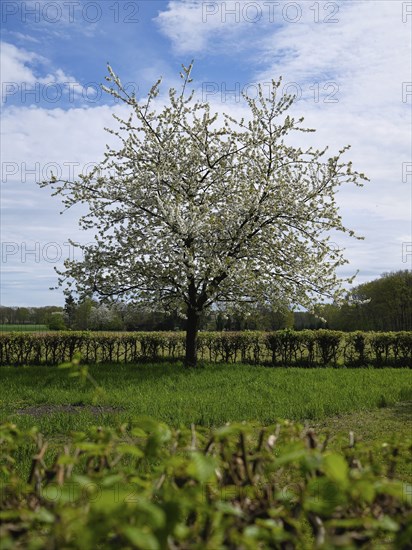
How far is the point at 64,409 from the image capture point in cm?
952

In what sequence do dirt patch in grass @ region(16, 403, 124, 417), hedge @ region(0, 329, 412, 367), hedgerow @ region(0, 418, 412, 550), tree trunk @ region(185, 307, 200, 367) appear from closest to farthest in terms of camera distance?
1. hedgerow @ region(0, 418, 412, 550)
2. dirt patch in grass @ region(16, 403, 124, 417)
3. tree trunk @ region(185, 307, 200, 367)
4. hedge @ region(0, 329, 412, 367)

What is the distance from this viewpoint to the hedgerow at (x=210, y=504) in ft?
4.76

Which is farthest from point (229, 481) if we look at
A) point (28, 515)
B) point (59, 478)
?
point (28, 515)

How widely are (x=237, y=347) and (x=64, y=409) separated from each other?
10.5m

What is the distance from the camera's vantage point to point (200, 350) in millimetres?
19469

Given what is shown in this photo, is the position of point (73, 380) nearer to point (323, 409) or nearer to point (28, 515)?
point (323, 409)

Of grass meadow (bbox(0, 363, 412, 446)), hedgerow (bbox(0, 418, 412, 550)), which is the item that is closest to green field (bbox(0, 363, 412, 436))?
grass meadow (bbox(0, 363, 412, 446))

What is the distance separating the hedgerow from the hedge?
16.9 meters

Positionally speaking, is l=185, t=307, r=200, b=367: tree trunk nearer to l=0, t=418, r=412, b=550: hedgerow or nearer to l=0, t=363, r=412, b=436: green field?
l=0, t=363, r=412, b=436: green field

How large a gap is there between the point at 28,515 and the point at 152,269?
14149 millimetres

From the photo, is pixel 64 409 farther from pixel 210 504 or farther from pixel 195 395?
pixel 210 504

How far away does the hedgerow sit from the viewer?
145cm

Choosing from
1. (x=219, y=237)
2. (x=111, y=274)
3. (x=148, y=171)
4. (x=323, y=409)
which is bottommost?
(x=323, y=409)

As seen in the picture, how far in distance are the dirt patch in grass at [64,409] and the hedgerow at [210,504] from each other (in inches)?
277
